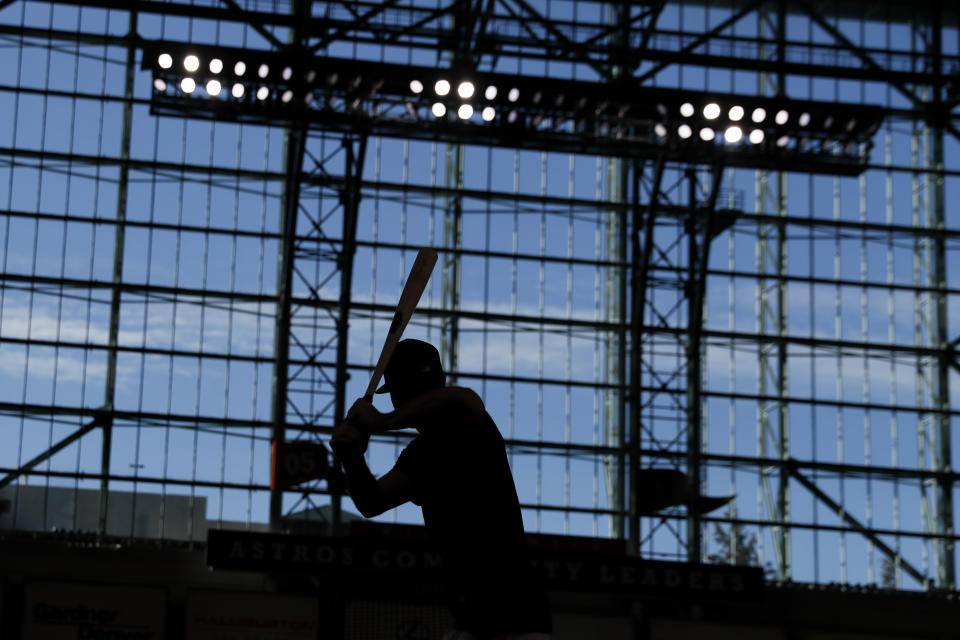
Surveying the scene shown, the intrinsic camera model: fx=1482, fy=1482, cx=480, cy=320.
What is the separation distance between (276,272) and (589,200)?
8108mm

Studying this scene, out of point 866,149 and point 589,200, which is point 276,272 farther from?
point 866,149

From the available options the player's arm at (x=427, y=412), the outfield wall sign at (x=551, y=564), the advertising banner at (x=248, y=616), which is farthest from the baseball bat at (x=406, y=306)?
the advertising banner at (x=248, y=616)

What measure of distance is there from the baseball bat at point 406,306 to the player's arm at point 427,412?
186mm

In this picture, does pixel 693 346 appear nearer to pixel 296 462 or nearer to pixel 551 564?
pixel 551 564

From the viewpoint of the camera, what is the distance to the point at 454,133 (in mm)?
31469

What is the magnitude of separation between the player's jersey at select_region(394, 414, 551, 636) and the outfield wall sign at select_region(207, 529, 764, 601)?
2061cm

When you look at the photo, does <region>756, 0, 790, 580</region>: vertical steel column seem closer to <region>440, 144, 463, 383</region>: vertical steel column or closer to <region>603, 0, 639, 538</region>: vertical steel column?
<region>603, 0, 639, 538</region>: vertical steel column

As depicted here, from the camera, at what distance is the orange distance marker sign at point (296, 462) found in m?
31.5

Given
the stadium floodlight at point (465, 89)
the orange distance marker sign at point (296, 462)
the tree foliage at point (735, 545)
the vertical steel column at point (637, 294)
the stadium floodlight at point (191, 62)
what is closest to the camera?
the stadium floodlight at point (191, 62)

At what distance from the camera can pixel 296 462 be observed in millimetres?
31516

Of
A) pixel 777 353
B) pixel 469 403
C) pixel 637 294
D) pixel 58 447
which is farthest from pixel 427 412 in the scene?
pixel 777 353

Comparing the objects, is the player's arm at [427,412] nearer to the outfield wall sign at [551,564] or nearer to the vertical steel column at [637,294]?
the outfield wall sign at [551,564]

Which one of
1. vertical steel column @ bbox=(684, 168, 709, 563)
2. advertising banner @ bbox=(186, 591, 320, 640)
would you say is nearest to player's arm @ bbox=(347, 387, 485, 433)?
advertising banner @ bbox=(186, 591, 320, 640)

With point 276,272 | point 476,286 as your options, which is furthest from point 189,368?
point 476,286
